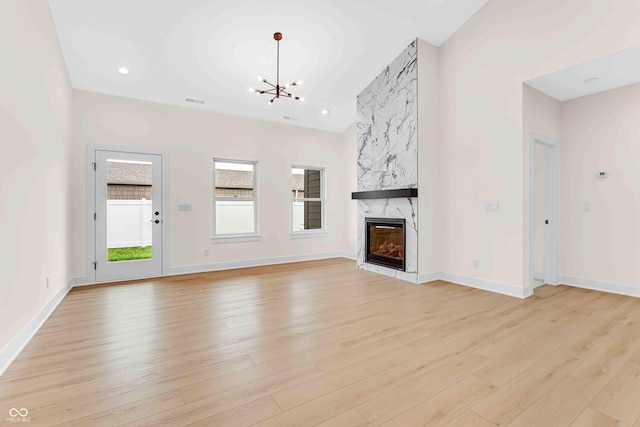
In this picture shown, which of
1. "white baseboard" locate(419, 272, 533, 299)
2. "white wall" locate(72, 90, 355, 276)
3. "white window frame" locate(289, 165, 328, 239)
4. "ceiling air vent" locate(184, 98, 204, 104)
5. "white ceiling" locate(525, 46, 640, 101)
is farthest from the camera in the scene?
"white window frame" locate(289, 165, 328, 239)

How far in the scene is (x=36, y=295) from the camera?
293cm

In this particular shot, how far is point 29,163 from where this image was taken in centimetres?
274

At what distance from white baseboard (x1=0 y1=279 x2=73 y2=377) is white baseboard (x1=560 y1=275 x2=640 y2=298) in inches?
249

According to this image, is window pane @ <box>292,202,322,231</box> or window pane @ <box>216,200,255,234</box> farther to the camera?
window pane @ <box>292,202,322,231</box>

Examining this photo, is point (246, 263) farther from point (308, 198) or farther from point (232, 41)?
point (232, 41)

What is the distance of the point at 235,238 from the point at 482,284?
4327 millimetres

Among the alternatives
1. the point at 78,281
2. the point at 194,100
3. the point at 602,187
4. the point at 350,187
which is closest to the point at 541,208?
the point at 602,187

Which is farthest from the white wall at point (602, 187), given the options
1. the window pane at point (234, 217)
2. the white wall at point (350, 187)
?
the window pane at point (234, 217)

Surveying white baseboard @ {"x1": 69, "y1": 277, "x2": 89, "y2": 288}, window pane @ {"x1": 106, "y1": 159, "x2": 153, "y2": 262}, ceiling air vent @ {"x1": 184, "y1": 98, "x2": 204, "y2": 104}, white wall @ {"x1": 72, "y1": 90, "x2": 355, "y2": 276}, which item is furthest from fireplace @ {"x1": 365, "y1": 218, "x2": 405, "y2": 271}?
white baseboard @ {"x1": 69, "y1": 277, "x2": 89, "y2": 288}

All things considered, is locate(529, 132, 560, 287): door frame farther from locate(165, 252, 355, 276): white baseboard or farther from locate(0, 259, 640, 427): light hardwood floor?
locate(165, 252, 355, 276): white baseboard

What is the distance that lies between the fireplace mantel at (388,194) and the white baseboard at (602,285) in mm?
2553

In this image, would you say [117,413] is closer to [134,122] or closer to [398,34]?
[134,122]

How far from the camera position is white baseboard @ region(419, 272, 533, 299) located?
3900 millimetres

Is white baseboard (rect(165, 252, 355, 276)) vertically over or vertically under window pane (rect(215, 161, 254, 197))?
under
